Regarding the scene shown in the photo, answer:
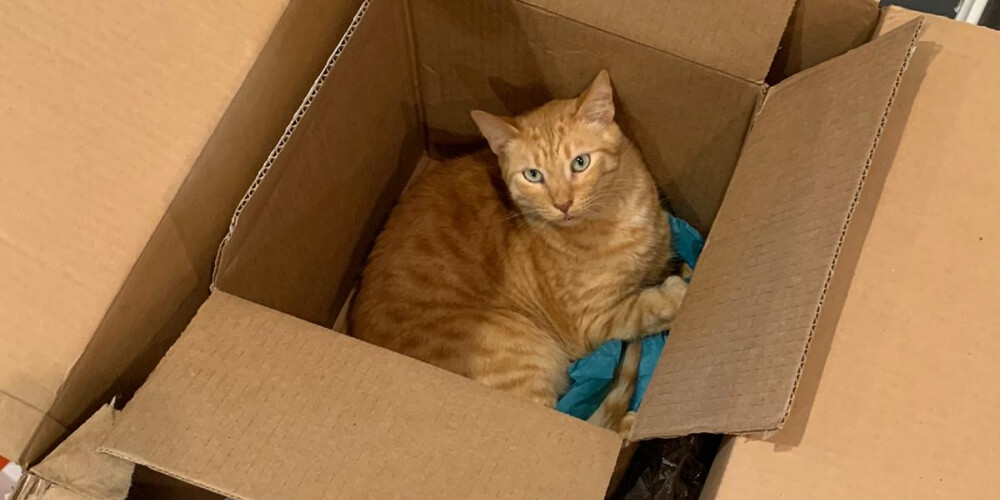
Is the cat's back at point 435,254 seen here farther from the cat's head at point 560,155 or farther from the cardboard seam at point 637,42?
the cardboard seam at point 637,42

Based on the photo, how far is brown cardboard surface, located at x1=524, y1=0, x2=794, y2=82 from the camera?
108cm

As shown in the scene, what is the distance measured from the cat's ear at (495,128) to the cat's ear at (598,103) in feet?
0.39

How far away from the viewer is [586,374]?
1.51 meters

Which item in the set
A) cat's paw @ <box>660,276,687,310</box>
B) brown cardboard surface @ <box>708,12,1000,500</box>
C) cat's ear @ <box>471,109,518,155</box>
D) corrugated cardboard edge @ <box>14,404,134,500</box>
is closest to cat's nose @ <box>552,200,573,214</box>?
cat's ear @ <box>471,109,518,155</box>

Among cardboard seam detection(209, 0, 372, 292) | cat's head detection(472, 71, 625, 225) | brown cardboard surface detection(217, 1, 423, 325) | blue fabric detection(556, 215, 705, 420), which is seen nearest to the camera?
cardboard seam detection(209, 0, 372, 292)

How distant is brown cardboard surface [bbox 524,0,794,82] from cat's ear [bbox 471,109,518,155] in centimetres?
20

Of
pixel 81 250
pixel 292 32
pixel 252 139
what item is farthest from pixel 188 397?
pixel 292 32

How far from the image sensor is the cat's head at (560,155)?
132cm

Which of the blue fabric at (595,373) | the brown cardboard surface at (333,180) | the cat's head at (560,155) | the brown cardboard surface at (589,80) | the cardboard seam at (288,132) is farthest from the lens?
the blue fabric at (595,373)

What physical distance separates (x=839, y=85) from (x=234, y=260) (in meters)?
0.83

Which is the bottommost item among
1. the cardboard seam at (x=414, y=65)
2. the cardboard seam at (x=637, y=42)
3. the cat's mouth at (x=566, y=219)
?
the cat's mouth at (x=566, y=219)

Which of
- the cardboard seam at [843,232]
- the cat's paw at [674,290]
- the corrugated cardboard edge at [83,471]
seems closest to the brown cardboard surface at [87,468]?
the corrugated cardboard edge at [83,471]

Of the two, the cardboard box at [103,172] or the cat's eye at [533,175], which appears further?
the cat's eye at [533,175]

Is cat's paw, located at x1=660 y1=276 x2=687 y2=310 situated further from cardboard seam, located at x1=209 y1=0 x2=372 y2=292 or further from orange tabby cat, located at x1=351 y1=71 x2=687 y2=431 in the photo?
cardboard seam, located at x1=209 y1=0 x2=372 y2=292
